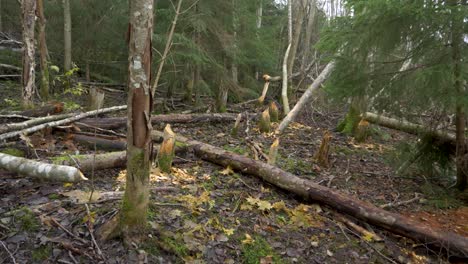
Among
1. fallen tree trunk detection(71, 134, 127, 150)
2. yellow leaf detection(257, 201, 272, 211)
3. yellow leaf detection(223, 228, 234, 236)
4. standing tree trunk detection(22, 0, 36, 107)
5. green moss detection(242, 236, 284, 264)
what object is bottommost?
green moss detection(242, 236, 284, 264)

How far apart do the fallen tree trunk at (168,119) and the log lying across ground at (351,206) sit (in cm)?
272

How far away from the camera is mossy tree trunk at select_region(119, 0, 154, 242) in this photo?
3.19 metres

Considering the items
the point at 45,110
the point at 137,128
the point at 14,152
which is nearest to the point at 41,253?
the point at 137,128

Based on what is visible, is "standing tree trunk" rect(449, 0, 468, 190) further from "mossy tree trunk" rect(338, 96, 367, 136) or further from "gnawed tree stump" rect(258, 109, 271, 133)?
"gnawed tree stump" rect(258, 109, 271, 133)

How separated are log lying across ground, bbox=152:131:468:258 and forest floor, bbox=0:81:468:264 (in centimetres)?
13

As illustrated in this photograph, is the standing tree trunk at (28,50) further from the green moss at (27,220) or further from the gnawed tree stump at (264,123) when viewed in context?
the gnawed tree stump at (264,123)

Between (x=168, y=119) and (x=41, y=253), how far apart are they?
6.64m

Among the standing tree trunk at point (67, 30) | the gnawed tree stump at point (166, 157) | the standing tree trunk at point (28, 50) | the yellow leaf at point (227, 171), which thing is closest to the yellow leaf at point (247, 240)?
the yellow leaf at point (227, 171)

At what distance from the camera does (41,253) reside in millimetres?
3352

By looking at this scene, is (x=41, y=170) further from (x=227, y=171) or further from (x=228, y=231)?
(x=227, y=171)

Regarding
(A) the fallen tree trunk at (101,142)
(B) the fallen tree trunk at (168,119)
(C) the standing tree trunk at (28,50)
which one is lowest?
(A) the fallen tree trunk at (101,142)

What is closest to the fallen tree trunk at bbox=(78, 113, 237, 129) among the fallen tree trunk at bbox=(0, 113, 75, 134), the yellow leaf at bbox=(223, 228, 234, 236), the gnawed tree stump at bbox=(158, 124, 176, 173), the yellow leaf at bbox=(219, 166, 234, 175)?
the fallen tree trunk at bbox=(0, 113, 75, 134)

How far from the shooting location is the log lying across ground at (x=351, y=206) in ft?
15.4

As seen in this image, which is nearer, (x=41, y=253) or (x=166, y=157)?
(x=41, y=253)
